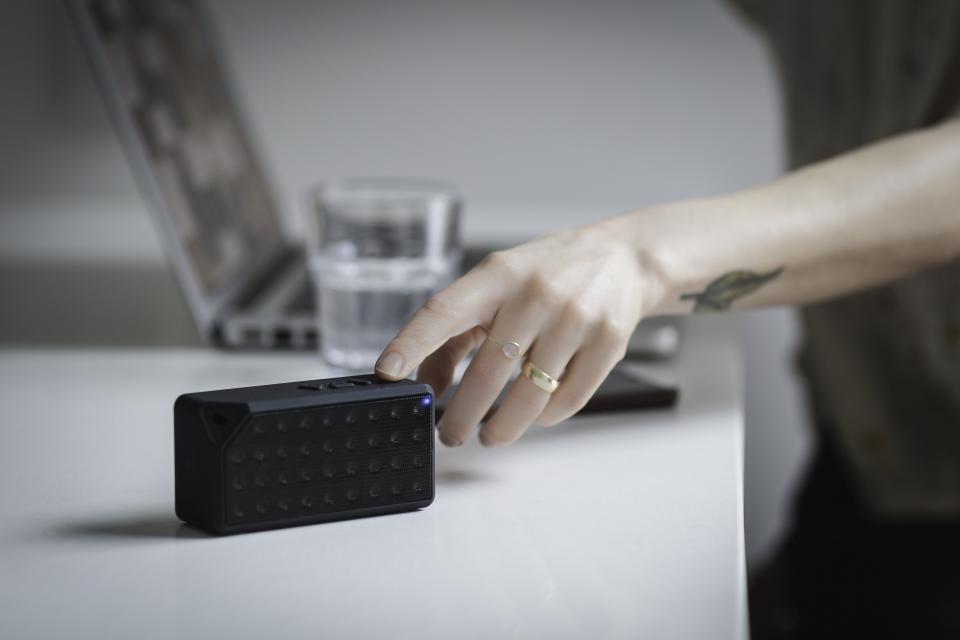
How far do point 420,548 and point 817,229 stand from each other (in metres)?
0.42

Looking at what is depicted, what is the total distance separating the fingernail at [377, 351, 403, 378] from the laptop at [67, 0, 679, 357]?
40 centimetres

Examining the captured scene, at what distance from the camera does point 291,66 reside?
5.71 ft

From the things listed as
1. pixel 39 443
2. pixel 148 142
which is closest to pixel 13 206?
pixel 148 142

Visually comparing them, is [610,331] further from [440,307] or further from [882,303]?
[882,303]

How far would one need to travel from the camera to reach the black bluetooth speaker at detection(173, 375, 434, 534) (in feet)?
1.66

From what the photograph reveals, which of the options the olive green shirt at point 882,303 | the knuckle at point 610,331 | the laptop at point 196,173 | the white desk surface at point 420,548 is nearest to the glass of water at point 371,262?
the laptop at point 196,173

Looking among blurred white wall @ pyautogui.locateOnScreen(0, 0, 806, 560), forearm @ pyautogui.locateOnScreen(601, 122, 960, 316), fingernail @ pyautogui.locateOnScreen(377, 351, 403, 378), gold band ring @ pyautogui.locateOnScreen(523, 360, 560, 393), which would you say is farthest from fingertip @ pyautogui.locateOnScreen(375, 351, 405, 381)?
blurred white wall @ pyautogui.locateOnScreen(0, 0, 806, 560)

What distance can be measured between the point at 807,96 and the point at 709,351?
51 cm

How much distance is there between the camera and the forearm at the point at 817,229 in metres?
0.73

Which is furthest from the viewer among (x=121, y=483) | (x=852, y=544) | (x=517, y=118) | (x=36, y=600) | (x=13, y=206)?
(x=517, y=118)

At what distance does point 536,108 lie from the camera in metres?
1.72

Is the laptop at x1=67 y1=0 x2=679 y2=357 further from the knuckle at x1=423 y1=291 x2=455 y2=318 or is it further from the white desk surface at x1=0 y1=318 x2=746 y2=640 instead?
the knuckle at x1=423 y1=291 x2=455 y2=318

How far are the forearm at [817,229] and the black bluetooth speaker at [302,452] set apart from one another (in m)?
0.24

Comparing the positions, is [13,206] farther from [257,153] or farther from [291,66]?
[291,66]
